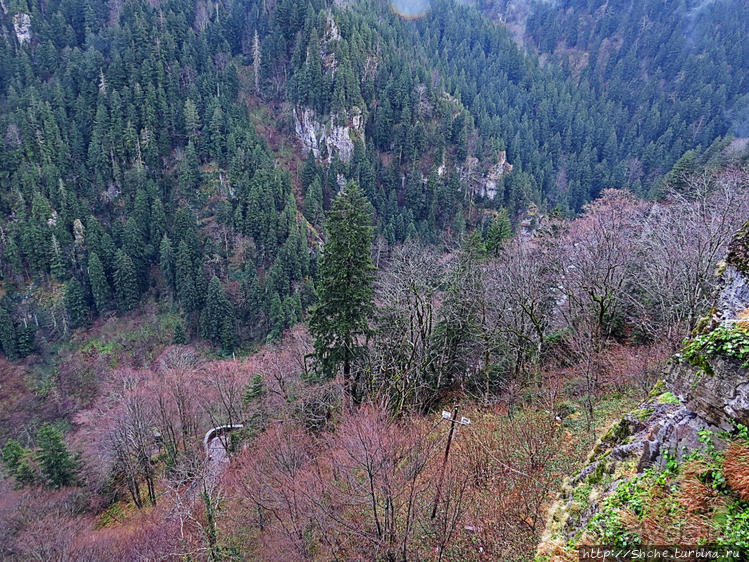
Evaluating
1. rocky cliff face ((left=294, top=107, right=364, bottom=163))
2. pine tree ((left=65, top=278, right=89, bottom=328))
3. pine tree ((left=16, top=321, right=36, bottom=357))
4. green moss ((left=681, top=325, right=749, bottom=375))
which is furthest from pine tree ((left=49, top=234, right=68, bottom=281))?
green moss ((left=681, top=325, right=749, bottom=375))

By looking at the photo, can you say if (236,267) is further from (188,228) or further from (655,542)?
(655,542)

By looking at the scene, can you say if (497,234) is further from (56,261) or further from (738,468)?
(56,261)

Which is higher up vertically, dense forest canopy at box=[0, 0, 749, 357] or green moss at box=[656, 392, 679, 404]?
green moss at box=[656, 392, 679, 404]

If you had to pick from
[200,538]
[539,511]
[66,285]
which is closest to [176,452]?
[200,538]

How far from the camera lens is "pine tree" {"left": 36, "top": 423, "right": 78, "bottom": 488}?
2939cm

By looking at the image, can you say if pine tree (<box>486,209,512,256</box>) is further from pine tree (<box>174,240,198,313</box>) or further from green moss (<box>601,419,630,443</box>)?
pine tree (<box>174,240,198,313</box>)

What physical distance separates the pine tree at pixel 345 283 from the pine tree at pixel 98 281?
5596 cm

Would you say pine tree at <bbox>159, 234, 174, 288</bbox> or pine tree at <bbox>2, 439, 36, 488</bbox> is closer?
pine tree at <bbox>2, 439, 36, 488</bbox>

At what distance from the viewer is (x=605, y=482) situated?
20.3 ft

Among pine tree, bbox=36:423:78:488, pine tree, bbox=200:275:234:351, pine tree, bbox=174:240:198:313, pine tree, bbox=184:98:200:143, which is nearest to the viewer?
pine tree, bbox=36:423:78:488

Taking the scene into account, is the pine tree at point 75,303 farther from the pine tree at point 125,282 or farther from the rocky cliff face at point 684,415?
the rocky cliff face at point 684,415

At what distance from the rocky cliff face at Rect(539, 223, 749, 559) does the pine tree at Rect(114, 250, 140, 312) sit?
2715 inches

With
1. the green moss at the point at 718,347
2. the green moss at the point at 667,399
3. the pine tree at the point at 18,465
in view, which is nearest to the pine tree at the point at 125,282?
the pine tree at the point at 18,465

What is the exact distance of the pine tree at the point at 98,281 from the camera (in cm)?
6072
